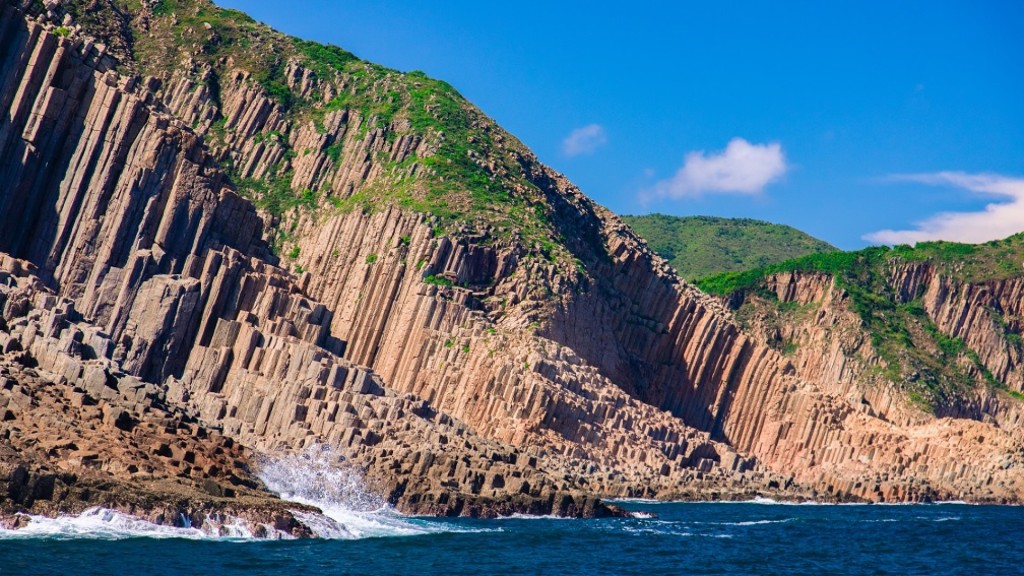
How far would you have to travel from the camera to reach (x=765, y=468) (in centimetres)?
12631

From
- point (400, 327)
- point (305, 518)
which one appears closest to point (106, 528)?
point (305, 518)

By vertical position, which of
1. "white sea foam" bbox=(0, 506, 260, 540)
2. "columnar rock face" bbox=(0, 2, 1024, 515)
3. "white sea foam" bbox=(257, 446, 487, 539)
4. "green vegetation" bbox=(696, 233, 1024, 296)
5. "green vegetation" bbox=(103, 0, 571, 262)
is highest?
"green vegetation" bbox=(696, 233, 1024, 296)

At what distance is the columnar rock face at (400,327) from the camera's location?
87188mm

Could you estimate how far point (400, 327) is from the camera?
114m

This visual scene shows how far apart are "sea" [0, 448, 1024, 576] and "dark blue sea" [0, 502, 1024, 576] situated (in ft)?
0.26

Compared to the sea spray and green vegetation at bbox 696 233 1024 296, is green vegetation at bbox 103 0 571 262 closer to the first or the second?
the sea spray

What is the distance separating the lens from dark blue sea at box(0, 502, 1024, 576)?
51438mm

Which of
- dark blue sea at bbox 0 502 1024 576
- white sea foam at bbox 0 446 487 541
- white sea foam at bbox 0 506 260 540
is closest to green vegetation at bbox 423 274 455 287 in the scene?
dark blue sea at bbox 0 502 1024 576

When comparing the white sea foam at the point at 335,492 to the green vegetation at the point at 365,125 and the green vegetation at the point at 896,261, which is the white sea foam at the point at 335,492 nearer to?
the green vegetation at the point at 365,125

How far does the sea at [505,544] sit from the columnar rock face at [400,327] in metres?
5.04

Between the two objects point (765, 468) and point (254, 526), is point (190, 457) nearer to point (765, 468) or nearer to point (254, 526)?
point (254, 526)

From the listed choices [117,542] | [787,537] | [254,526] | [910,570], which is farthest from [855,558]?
[117,542]

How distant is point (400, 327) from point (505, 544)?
4911cm

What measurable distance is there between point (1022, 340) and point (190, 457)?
137569mm
